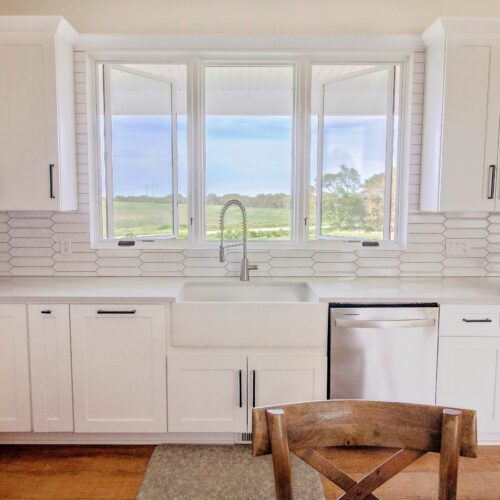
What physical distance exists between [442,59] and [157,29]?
1.75 m

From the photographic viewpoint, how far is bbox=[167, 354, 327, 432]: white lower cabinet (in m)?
2.35

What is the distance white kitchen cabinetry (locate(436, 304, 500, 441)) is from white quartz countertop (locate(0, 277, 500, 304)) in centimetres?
8

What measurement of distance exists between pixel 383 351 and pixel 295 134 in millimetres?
1503

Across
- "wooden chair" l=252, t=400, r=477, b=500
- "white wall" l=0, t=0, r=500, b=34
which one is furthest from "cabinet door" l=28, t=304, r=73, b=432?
"white wall" l=0, t=0, r=500, b=34

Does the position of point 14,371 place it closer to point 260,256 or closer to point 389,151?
point 260,256

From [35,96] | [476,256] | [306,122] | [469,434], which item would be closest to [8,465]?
[35,96]

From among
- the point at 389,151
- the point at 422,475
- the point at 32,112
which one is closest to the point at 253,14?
the point at 389,151

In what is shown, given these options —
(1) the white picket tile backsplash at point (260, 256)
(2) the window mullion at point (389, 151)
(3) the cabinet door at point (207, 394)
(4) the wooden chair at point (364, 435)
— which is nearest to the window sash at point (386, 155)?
(2) the window mullion at point (389, 151)

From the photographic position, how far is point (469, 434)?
958 mm

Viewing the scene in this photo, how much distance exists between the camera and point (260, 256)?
9.55 ft

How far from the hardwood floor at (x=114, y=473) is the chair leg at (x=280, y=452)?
127 cm

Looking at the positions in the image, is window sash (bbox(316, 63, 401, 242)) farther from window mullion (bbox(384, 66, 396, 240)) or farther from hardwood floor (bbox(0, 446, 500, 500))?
hardwood floor (bbox(0, 446, 500, 500))

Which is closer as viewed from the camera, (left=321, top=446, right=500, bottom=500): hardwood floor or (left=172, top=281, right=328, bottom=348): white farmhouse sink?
(left=321, top=446, right=500, bottom=500): hardwood floor

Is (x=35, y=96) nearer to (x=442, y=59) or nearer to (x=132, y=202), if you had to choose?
(x=132, y=202)
